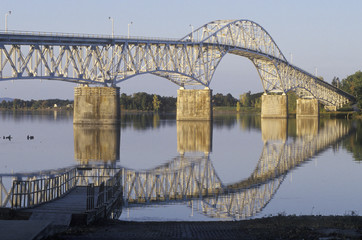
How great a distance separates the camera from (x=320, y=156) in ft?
152

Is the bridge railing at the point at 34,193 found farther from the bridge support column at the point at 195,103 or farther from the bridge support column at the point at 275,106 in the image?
the bridge support column at the point at 275,106

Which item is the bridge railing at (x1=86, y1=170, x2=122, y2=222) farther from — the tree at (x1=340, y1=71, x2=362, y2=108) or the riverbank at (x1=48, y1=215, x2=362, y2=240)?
the tree at (x1=340, y1=71, x2=362, y2=108)

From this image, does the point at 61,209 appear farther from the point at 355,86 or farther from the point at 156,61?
the point at 355,86

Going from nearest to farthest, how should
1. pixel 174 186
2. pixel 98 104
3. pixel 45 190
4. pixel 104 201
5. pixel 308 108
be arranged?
pixel 45 190
pixel 104 201
pixel 174 186
pixel 98 104
pixel 308 108

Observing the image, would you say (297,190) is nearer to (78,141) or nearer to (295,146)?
(295,146)

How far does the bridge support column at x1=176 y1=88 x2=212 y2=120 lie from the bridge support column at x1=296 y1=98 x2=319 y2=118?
6095cm

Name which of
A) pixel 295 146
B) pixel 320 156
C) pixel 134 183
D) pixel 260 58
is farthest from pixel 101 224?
pixel 260 58

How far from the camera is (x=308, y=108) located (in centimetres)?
16825

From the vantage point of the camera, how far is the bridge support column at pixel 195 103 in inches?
4528

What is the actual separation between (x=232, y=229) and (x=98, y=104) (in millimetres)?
74745

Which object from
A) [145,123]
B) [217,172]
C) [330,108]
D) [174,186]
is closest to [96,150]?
[217,172]

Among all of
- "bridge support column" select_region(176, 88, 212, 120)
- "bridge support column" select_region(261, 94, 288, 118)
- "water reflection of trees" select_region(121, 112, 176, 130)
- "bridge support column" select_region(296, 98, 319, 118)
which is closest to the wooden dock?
"water reflection of trees" select_region(121, 112, 176, 130)

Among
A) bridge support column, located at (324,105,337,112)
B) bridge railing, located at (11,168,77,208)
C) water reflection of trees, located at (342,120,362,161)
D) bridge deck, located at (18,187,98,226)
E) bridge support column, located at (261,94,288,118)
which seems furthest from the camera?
bridge support column, located at (324,105,337,112)

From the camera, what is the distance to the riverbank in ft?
48.2
